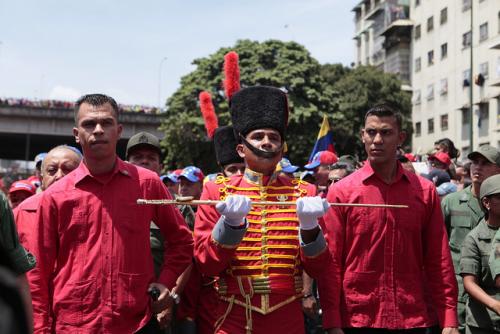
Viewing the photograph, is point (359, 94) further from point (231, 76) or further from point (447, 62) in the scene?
point (231, 76)

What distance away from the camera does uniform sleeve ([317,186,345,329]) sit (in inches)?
177

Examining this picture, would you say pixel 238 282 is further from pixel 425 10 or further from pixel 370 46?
pixel 370 46

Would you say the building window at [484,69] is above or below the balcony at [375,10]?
below

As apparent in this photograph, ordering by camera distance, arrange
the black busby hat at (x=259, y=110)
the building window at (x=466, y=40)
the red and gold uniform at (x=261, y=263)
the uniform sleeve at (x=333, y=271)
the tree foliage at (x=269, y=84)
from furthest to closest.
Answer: the building window at (x=466, y=40), the tree foliage at (x=269, y=84), the uniform sleeve at (x=333, y=271), the black busby hat at (x=259, y=110), the red and gold uniform at (x=261, y=263)

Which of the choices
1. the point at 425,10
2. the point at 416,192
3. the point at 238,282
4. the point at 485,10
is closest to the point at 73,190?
the point at 238,282

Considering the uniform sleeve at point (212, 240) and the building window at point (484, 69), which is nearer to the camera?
the uniform sleeve at point (212, 240)

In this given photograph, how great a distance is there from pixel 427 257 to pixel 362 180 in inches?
27.5

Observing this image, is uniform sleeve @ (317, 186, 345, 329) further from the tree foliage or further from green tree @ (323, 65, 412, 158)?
green tree @ (323, 65, 412, 158)

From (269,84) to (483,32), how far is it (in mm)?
15073

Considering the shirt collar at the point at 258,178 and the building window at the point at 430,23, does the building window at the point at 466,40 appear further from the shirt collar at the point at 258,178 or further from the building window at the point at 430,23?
the shirt collar at the point at 258,178

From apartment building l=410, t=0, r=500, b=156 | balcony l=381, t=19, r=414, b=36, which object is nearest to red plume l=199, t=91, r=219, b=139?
apartment building l=410, t=0, r=500, b=156

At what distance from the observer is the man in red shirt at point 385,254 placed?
4.58m

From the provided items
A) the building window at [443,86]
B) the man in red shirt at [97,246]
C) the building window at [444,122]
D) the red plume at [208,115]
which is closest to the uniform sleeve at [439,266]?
the man in red shirt at [97,246]

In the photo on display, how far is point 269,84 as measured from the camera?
39.7 m
